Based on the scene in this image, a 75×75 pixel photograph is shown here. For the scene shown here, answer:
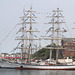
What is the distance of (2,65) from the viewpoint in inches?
3659

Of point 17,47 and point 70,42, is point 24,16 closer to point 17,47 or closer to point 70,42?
point 17,47

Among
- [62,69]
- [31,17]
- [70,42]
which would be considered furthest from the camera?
[70,42]

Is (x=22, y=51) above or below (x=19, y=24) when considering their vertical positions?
below

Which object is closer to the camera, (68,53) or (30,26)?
(30,26)

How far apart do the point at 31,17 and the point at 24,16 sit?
9.18 feet

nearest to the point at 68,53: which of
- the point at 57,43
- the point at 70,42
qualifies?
the point at 70,42

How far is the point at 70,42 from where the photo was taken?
128 meters

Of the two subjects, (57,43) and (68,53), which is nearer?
(57,43)

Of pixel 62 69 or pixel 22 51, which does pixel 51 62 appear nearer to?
pixel 62 69

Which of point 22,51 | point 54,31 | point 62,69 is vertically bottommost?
point 62,69

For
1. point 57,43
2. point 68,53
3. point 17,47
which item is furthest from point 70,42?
point 17,47

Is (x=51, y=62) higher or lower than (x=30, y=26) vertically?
lower

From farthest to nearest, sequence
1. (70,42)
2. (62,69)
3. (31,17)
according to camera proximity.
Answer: (70,42) < (31,17) < (62,69)

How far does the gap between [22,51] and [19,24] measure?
32.7ft
